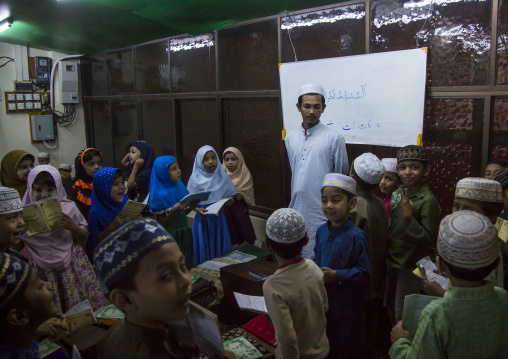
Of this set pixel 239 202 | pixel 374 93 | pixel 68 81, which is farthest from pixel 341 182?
pixel 68 81

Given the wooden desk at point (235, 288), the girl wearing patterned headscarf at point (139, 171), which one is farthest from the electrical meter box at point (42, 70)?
the wooden desk at point (235, 288)

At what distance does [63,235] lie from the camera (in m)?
2.72

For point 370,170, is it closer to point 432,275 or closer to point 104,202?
point 432,275

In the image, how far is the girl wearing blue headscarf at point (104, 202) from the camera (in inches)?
116

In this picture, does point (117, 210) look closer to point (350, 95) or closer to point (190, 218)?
point (350, 95)

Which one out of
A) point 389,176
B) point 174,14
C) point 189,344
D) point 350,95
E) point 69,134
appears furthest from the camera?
point 69,134

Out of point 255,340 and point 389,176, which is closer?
point 255,340

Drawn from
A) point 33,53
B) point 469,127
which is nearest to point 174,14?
point 469,127

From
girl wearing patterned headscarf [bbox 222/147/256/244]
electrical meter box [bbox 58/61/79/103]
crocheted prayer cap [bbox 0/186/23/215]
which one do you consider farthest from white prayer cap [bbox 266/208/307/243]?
electrical meter box [bbox 58/61/79/103]

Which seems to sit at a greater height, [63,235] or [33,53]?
[33,53]

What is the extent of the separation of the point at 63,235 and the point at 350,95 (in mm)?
2692

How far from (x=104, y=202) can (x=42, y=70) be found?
6325mm

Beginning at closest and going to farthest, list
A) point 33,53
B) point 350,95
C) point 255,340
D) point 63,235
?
1. point 255,340
2. point 63,235
3. point 350,95
4. point 33,53

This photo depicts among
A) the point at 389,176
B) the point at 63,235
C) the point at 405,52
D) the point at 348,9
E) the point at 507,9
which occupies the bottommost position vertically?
the point at 63,235
